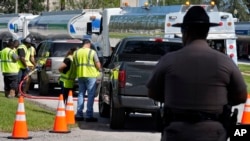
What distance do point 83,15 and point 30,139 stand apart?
82.2ft

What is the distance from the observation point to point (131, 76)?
42.9 ft

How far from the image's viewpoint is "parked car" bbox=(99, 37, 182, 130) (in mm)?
13023

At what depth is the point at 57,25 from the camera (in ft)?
129

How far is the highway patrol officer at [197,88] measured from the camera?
4953mm

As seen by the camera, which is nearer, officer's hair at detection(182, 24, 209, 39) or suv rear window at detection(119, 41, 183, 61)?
officer's hair at detection(182, 24, 209, 39)

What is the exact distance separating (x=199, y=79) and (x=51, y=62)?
54.5ft

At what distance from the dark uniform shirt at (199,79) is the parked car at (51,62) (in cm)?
1631

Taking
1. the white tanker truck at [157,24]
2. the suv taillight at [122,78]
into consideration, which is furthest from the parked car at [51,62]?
the suv taillight at [122,78]

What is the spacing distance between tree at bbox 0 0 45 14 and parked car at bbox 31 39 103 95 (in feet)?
254

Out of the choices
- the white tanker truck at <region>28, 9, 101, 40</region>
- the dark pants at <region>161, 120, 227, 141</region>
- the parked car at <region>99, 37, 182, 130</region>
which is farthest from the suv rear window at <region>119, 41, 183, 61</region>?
the white tanker truck at <region>28, 9, 101, 40</region>

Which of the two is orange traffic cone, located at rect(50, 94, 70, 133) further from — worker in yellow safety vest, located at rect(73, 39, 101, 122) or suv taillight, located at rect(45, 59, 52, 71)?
suv taillight, located at rect(45, 59, 52, 71)

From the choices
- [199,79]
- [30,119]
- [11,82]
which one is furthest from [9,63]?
[199,79]

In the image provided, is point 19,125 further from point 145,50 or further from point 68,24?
point 68,24

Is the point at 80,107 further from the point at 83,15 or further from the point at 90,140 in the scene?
the point at 83,15
